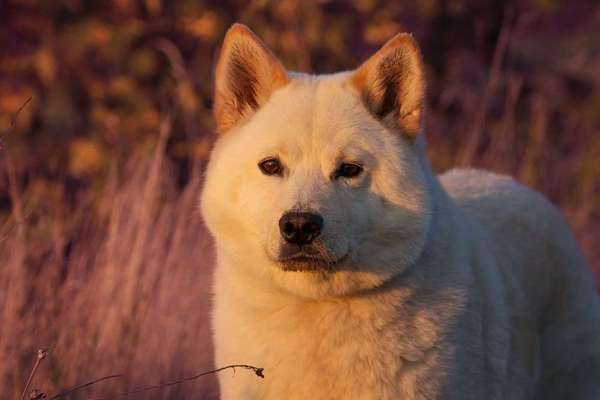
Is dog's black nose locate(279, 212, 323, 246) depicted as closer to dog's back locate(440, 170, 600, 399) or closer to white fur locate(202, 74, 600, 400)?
white fur locate(202, 74, 600, 400)

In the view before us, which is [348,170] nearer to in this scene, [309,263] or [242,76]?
[309,263]

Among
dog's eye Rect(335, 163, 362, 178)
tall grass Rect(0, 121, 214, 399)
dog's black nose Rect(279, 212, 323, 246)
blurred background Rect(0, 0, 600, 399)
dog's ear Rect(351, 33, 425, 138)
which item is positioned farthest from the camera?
blurred background Rect(0, 0, 600, 399)

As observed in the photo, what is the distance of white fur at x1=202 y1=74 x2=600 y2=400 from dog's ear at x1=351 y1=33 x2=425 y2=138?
5cm

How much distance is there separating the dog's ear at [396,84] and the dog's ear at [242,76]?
1.00ft

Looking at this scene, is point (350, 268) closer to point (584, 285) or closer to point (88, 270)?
point (584, 285)

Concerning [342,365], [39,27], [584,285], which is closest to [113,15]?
[39,27]

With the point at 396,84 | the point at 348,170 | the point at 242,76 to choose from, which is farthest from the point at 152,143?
the point at 348,170

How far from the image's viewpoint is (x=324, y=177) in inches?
146

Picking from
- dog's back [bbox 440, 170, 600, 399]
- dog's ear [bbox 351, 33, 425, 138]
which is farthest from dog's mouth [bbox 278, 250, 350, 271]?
dog's back [bbox 440, 170, 600, 399]

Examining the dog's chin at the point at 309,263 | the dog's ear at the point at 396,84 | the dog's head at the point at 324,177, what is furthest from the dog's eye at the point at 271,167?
the dog's ear at the point at 396,84

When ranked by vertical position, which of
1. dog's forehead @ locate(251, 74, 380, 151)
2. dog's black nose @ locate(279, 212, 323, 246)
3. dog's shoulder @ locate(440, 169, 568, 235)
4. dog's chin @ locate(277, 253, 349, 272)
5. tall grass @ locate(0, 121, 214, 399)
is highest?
dog's forehead @ locate(251, 74, 380, 151)

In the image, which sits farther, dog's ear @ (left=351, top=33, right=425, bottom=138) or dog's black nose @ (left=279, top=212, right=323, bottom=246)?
dog's ear @ (left=351, top=33, right=425, bottom=138)

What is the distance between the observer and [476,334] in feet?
12.8

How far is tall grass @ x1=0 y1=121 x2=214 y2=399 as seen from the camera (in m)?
5.00
